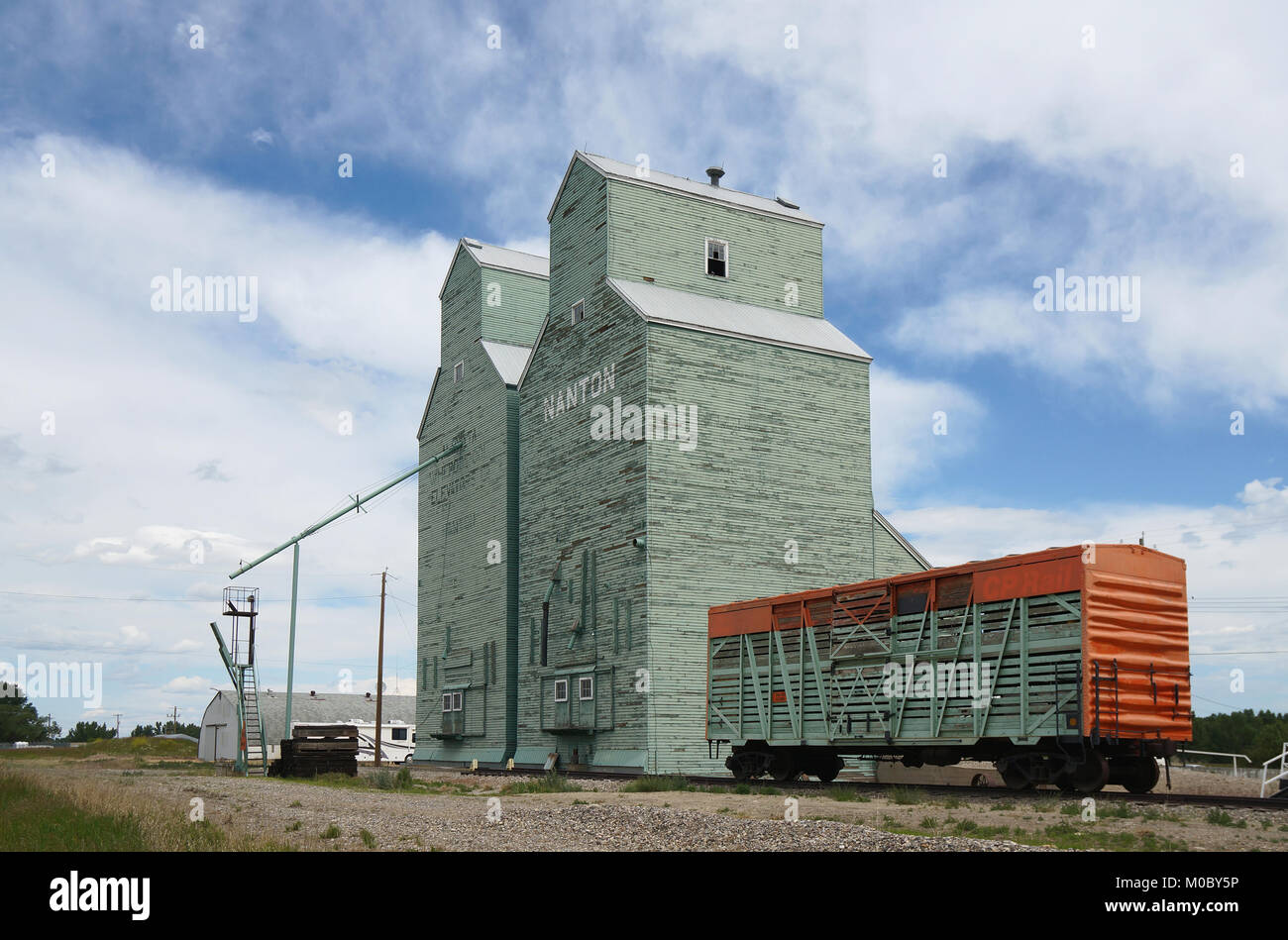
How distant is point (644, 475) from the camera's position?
3209cm

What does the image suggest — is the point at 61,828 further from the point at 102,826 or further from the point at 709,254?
the point at 709,254

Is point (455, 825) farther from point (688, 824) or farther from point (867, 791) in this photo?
point (867, 791)

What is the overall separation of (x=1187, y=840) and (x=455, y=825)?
972 centimetres

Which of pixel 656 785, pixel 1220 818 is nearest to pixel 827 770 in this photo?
pixel 656 785

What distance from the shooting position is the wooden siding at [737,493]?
31625 mm

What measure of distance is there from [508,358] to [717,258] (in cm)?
971

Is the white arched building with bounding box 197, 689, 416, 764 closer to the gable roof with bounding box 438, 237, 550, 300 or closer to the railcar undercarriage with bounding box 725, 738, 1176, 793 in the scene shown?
the gable roof with bounding box 438, 237, 550, 300

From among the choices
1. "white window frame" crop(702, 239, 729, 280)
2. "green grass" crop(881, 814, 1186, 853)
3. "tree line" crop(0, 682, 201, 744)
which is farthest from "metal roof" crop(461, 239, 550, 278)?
"tree line" crop(0, 682, 201, 744)

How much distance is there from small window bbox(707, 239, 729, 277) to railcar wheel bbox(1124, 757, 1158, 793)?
71.8 ft

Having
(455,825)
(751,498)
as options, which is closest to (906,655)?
(455,825)

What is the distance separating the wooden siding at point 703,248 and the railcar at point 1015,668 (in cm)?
1508

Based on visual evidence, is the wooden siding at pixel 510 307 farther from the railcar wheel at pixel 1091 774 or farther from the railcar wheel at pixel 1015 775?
the railcar wheel at pixel 1091 774

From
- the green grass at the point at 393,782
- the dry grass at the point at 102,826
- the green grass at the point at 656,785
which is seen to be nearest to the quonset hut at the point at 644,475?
the green grass at the point at 656,785

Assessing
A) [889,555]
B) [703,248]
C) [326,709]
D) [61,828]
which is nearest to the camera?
[61,828]
